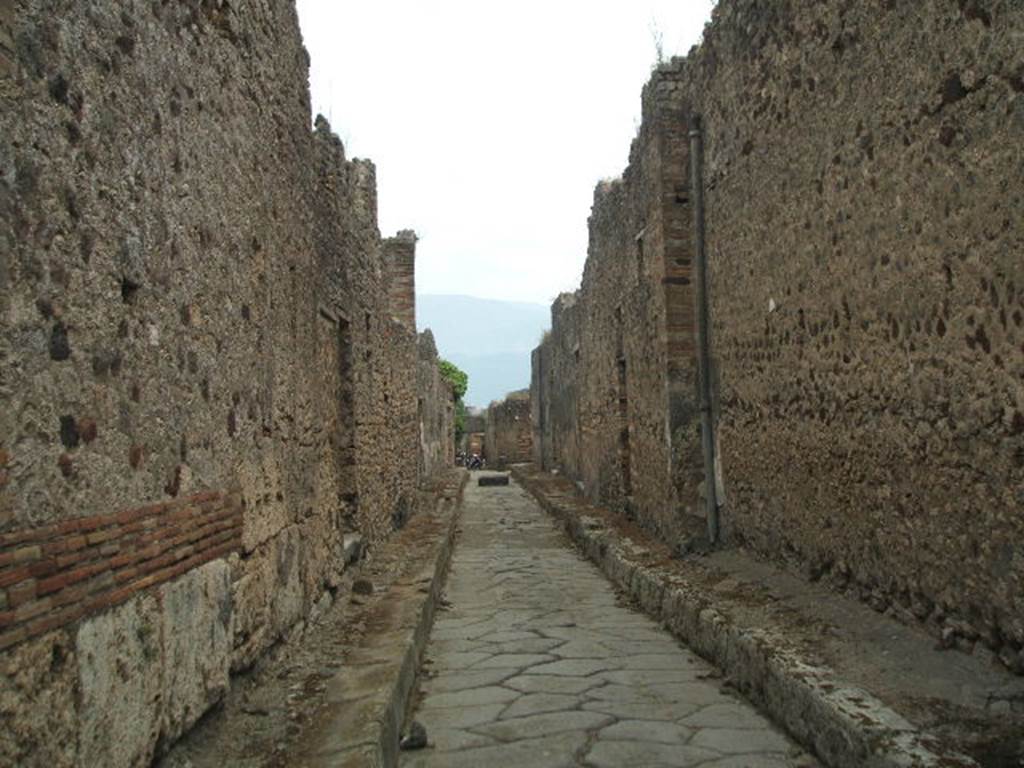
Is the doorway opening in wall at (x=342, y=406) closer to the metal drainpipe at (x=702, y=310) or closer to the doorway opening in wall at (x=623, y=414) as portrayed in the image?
the metal drainpipe at (x=702, y=310)

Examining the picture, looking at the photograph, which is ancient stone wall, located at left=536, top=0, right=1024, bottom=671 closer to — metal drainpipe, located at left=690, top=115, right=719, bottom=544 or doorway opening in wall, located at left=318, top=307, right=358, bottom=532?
metal drainpipe, located at left=690, top=115, right=719, bottom=544

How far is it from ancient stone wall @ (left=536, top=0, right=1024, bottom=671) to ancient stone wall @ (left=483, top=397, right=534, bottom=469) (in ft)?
82.7

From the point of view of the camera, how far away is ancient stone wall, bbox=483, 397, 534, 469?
32875mm

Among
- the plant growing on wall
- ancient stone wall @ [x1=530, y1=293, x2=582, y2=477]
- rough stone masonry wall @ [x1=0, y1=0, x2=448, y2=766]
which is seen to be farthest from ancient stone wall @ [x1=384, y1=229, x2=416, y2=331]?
the plant growing on wall

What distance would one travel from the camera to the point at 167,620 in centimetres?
299

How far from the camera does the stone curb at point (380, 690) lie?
3299 millimetres

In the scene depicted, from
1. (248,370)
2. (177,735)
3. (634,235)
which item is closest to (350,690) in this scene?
(177,735)

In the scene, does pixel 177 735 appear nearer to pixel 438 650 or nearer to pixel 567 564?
pixel 438 650

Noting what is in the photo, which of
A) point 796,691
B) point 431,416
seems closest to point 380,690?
point 796,691

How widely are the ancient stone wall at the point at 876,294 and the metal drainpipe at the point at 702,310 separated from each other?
0.16m

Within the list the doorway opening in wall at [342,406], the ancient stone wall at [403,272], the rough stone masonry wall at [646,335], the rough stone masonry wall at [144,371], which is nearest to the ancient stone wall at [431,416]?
the ancient stone wall at [403,272]

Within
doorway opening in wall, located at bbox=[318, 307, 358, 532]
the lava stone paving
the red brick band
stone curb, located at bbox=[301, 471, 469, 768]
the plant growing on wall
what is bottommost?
the lava stone paving

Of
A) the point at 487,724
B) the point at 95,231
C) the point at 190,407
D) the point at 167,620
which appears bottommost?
the point at 487,724

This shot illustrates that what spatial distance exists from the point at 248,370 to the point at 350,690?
4.55ft
